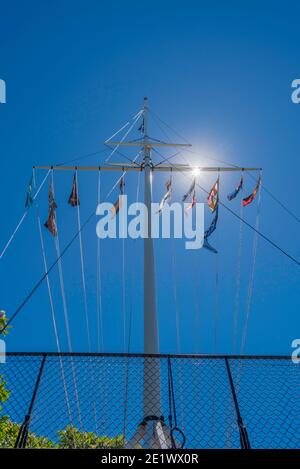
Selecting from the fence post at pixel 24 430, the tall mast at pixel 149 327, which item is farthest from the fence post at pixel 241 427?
the fence post at pixel 24 430

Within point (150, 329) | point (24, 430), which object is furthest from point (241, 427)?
point (150, 329)

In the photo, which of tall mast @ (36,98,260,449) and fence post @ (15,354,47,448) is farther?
tall mast @ (36,98,260,449)

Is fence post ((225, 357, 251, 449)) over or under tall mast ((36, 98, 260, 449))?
under

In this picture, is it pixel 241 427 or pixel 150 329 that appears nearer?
pixel 241 427

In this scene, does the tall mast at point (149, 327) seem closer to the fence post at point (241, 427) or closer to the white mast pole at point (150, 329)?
the white mast pole at point (150, 329)

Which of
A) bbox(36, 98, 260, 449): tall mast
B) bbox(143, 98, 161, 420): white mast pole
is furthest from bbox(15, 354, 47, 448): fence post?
bbox(143, 98, 161, 420): white mast pole

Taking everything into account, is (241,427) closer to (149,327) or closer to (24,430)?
(24,430)

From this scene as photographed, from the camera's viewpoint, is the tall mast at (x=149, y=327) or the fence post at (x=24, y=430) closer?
the fence post at (x=24, y=430)

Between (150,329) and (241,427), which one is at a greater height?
(150,329)

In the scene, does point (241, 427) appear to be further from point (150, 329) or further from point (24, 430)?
point (150, 329)

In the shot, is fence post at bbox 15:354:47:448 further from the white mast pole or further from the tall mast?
the white mast pole

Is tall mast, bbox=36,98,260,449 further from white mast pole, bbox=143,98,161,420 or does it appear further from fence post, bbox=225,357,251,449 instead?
fence post, bbox=225,357,251,449
